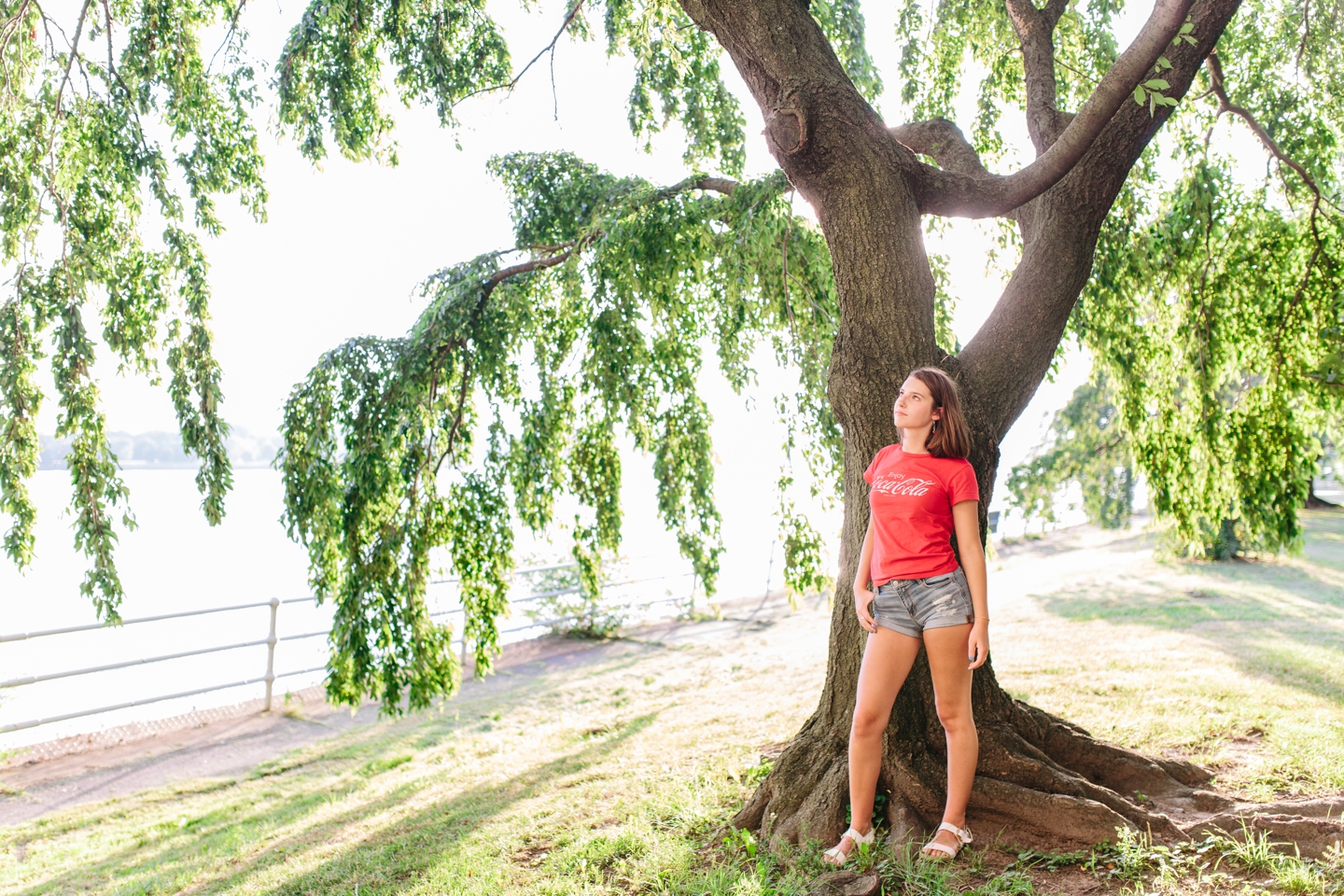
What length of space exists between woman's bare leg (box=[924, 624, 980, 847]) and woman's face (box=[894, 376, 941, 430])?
77 cm

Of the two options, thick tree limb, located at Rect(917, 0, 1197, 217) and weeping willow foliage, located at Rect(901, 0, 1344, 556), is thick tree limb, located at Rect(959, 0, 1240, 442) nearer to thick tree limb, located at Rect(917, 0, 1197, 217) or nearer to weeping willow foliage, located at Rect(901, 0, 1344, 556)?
thick tree limb, located at Rect(917, 0, 1197, 217)

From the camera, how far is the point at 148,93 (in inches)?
232

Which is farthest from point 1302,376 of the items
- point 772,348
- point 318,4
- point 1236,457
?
point 318,4

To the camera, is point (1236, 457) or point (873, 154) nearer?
point (873, 154)

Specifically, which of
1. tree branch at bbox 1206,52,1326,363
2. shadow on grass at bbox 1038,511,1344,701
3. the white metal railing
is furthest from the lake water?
shadow on grass at bbox 1038,511,1344,701

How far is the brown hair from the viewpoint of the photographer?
10.9 feet

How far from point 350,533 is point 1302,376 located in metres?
5.81

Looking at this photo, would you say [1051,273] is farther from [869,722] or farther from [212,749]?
[212,749]

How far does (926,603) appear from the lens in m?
3.21

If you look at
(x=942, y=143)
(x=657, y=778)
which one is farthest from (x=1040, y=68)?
(x=657, y=778)

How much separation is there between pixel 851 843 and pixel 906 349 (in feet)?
6.78

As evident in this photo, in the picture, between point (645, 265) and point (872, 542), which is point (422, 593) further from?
point (872, 542)

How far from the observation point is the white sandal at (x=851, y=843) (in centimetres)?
329

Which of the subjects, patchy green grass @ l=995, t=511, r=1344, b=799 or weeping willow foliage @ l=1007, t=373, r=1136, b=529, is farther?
weeping willow foliage @ l=1007, t=373, r=1136, b=529
